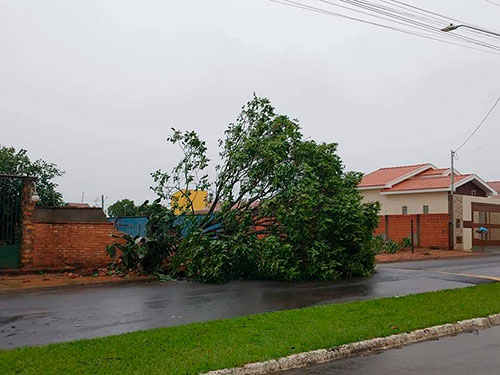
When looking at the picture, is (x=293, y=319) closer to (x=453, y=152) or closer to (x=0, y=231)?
(x=0, y=231)

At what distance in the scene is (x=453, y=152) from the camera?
34250mm

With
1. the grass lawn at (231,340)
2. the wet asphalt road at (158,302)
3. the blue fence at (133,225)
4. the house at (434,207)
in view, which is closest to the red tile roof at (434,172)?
the house at (434,207)

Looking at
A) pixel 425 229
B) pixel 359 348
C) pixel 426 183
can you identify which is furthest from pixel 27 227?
pixel 426 183

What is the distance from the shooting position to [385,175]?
3800 cm

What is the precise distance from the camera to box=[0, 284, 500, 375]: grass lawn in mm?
6207

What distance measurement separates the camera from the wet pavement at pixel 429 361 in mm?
6441

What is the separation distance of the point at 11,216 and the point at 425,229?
2393cm

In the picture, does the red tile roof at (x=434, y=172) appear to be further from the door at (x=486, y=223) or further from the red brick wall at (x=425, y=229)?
the red brick wall at (x=425, y=229)

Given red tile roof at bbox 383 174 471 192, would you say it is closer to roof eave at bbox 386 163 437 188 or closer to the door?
roof eave at bbox 386 163 437 188

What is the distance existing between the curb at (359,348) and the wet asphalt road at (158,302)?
2.97 meters

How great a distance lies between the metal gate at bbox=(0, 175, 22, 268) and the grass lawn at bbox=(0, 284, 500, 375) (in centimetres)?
991

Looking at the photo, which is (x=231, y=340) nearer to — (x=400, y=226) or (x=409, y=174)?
(x=400, y=226)

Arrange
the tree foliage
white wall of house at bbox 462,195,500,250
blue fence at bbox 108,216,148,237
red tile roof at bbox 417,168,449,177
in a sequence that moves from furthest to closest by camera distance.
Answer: red tile roof at bbox 417,168,449,177 → white wall of house at bbox 462,195,500,250 → blue fence at bbox 108,216,148,237 → the tree foliage

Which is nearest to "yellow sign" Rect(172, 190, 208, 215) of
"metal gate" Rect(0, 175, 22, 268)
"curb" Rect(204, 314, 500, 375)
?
"metal gate" Rect(0, 175, 22, 268)
